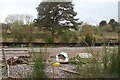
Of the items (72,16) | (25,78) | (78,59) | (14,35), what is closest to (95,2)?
(72,16)

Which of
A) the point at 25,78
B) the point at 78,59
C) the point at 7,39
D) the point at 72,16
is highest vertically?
the point at 72,16

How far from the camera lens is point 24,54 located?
2.49 m

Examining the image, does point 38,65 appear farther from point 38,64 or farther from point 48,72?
point 48,72

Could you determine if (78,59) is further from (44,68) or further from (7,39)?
(7,39)

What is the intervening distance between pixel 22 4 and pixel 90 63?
72cm

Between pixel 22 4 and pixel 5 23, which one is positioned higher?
pixel 22 4

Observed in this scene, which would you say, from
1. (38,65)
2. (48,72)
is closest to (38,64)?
(38,65)

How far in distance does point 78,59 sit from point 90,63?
102 mm

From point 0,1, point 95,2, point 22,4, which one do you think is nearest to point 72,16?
point 95,2

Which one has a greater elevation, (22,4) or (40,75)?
(22,4)

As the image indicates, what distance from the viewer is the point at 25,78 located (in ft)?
8.58

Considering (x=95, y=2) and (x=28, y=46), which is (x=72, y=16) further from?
(x=28, y=46)

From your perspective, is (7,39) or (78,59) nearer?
(7,39)

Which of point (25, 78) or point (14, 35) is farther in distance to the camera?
point (25, 78)
